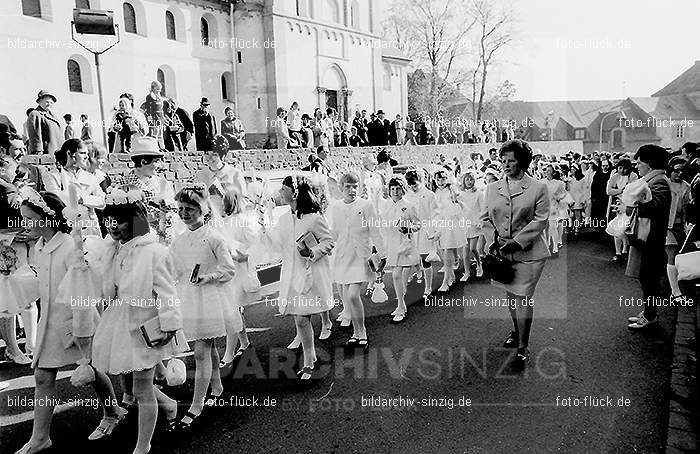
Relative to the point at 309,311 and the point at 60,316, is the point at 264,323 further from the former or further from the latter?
the point at 60,316

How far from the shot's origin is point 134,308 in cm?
377

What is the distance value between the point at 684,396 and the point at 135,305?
459cm

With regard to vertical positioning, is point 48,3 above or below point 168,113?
above

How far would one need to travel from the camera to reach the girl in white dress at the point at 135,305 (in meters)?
3.72

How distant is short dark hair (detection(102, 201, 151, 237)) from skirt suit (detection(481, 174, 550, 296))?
11.8 ft

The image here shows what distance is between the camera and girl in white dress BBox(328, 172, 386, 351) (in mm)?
6262

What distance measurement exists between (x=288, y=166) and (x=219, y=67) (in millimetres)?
17400

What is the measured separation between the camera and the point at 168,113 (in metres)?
15.7

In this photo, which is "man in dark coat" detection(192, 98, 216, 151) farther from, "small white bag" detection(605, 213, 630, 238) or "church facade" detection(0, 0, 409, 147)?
"small white bag" detection(605, 213, 630, 238)

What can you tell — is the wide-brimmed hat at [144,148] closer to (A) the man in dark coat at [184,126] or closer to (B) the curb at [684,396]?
(B) the curb at [684,396]

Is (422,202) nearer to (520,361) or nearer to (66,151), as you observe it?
(520,361)

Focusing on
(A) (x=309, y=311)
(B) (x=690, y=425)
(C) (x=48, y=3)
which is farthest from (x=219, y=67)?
(B) (x=690, y=425)

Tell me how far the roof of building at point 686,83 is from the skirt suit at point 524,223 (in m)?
84.7

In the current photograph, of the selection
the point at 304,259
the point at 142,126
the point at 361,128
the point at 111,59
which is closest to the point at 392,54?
the point at 361,128
